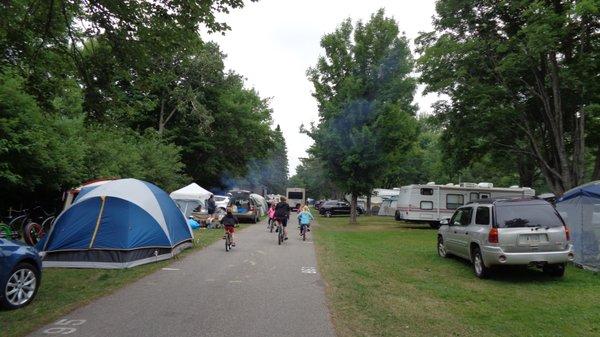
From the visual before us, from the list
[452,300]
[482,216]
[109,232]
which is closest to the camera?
[452,300]

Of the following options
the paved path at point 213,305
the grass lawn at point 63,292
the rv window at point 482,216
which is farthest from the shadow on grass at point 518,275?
the grass lawn at point 63,292

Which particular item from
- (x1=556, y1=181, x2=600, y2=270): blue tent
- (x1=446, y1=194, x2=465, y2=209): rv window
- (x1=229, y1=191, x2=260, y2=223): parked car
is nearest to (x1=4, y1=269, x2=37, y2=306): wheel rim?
(x1=556, y1=181, x2=600, y2=270): blue tent

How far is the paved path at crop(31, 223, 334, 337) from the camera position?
581cm

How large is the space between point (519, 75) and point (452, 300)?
55.9ft

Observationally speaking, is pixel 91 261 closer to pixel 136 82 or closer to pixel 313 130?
pixel 136 82

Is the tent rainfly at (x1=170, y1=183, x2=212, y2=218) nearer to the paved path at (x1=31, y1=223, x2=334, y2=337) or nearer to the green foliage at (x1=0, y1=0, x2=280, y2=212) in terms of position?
the green foliage at (x1=0, y1=0, x2=280, y2=212)

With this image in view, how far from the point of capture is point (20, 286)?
6.90 metres

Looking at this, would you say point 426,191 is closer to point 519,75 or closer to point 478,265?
point 519,75

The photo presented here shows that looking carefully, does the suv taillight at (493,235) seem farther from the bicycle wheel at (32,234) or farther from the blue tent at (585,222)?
the bicycle wheel at (32,234)

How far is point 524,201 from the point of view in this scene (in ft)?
32.0

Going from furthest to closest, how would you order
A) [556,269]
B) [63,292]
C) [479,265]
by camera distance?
[479,265] < [556,269] < [63,292]

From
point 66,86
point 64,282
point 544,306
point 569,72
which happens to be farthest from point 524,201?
point 569,72

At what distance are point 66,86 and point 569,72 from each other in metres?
18.8

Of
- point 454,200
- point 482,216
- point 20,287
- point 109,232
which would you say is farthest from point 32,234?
point 454,200
